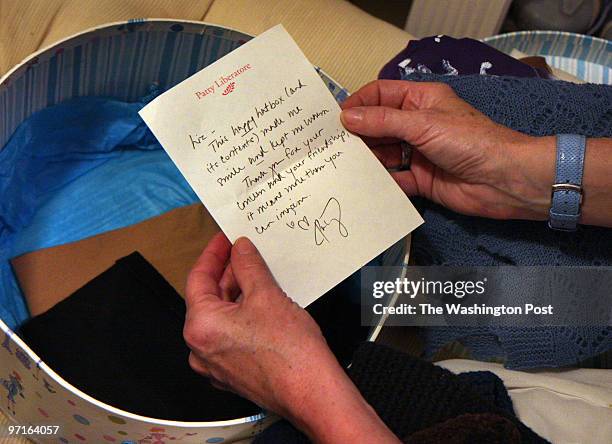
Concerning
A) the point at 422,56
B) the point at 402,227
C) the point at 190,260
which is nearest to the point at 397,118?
the point at 402,227

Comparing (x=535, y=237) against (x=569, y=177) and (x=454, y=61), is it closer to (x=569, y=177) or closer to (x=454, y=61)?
(x=569, y=177)

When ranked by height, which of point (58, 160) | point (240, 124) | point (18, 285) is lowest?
point (18, 285)

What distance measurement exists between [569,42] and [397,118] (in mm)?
537

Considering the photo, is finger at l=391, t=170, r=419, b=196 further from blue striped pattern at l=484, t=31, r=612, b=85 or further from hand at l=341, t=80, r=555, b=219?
blue striped pattern at l=484, t=31, r=612, b=85

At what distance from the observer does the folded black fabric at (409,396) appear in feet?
1.61

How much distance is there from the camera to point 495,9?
1046 mm

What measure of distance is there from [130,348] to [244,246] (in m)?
0.22

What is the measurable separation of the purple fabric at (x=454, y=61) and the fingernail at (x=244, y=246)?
32 cm

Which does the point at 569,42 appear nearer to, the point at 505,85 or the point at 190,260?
the point at 505,85

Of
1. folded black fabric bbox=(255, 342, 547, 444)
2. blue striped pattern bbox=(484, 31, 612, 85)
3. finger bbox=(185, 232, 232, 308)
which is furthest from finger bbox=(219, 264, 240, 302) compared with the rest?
blue striped pattern bbox=(484, 31, 612, 85)

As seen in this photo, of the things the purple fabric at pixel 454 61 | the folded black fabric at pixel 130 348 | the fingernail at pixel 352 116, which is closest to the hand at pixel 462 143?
the fingernail at pixel 352 116

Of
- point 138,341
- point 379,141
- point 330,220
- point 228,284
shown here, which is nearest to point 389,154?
point 379,141
